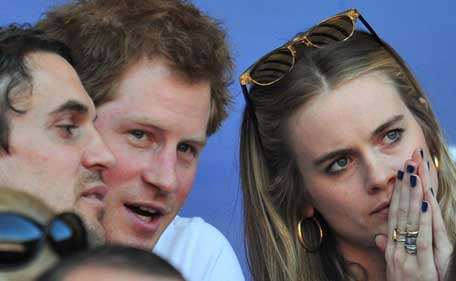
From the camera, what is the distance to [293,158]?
7.53 feet

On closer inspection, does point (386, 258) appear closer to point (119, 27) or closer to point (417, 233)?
point (417, 233)

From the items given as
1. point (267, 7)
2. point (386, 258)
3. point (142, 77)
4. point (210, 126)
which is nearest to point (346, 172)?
point (386, 258)

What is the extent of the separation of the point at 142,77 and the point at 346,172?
0.57 meters

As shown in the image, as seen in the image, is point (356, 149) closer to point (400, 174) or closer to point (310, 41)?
point (400, 174)

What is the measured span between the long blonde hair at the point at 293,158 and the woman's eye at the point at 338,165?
15 centimetres

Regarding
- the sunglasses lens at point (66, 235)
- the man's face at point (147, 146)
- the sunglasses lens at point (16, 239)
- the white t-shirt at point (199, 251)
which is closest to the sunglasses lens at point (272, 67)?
the man's face at point (147, 146)

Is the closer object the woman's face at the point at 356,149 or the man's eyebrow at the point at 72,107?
the man's eyebrow at the point at 72,107

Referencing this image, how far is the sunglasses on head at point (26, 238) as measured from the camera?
40.7 inches

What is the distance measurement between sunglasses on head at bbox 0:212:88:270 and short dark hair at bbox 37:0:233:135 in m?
0.95

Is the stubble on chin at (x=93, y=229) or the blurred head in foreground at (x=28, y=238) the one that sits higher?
the stubble on chin at (x=93, y=229)

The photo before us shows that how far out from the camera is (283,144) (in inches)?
92.0

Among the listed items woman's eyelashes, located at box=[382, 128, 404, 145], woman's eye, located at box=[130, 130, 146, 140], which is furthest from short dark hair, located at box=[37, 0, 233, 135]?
woman's eyelashes, located at box=[382, 128, 404, 145]

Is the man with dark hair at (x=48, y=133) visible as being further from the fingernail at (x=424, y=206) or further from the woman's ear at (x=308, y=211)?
the fingernail at (x=424, y=206)

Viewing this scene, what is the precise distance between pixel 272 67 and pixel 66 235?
1285mm
